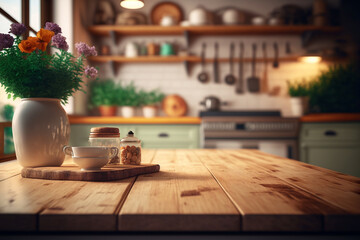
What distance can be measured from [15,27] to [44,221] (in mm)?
714

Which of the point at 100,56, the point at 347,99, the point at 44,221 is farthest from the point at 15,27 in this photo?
the point at 347,99

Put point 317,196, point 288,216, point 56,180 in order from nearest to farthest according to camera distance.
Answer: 1. point 288,216
2. point 317,196
3. point 56,180

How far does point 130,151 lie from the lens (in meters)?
1.06

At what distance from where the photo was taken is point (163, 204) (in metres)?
0.57

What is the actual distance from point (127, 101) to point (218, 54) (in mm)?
1328

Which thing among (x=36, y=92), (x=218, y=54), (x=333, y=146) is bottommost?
(x=333, y=146)

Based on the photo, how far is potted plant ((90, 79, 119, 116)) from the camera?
371 cm

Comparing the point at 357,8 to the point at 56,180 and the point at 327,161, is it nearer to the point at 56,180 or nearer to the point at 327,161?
the point at 327,161

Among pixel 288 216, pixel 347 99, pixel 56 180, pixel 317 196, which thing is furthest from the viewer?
pixel 347 99

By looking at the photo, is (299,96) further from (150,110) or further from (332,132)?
(150,110)

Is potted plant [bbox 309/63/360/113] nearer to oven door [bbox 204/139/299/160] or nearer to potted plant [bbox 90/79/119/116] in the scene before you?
oven door [bbox 204/139/299/160]

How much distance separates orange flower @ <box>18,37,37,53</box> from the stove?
237cm

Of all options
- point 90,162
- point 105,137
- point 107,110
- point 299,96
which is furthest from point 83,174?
point 299,96

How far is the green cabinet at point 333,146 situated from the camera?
3193 millimetres
